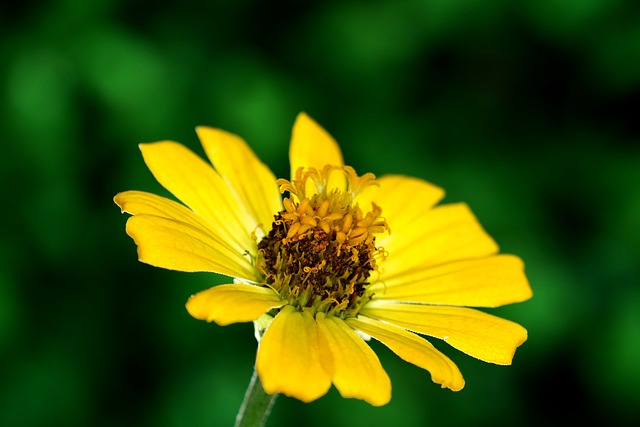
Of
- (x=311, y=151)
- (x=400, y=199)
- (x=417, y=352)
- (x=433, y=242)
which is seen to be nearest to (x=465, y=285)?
(x=433, y=242)

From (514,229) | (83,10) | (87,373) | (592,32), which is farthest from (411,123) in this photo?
(87,373)

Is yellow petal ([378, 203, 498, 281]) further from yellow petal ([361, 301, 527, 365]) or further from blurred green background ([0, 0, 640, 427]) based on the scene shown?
blurred green background ([0, 0, 640, 427])

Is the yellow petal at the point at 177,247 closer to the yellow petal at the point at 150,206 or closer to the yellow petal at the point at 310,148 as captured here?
the yellow petal at the point at 150,206

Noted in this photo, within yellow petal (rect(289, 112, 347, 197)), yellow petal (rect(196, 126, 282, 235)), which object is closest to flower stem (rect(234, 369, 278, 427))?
yellow petal (rect(196, 126, 282, 235))

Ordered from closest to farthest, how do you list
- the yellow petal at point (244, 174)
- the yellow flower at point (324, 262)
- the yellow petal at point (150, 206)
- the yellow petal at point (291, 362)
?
the yellow petal at point (291, 362) → the yellow flower at point (324, 262) → the yellow petal at point (150, 206) → the yellow petal at point (244, 174)

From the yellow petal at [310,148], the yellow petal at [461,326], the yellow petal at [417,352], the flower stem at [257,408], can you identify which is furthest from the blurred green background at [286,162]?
the flower stem at [257,408]

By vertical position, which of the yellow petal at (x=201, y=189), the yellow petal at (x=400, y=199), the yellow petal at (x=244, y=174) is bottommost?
the yellow petal at (x=201, y=189)

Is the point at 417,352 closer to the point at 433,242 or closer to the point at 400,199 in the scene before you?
the point at 433,242
